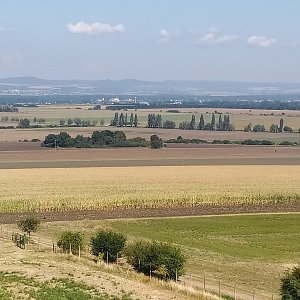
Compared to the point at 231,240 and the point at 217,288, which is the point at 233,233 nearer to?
the point at 231,240

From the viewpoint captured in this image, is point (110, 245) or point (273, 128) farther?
point (273, 128)

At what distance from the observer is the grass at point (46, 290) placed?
24.7 meters

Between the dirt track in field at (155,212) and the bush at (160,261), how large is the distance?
19909mm

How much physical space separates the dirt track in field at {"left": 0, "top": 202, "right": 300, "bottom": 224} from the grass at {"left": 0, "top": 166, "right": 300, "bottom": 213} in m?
1.33

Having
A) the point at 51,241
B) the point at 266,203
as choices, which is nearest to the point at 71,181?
the point at 266,203

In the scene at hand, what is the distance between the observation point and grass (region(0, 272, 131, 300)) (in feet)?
81.0

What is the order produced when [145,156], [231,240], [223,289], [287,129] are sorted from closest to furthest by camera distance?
[223,289], [231,240], [145,156], [287,129]

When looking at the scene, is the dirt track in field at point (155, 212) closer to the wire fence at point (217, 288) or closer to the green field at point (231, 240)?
the green field at point (231, 240)

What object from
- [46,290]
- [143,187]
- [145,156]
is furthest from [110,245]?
[145,156]

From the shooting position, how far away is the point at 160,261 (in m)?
29.5

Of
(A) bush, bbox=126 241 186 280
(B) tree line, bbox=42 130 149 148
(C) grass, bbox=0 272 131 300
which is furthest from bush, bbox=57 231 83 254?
(B) tree line, bbox=42 130 149 148

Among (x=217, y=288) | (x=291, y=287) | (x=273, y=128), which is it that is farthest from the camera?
(x=273, y=128)

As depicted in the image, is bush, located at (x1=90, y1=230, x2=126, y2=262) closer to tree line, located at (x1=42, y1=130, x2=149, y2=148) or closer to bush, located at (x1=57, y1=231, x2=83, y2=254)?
bush, located at (x1=57, y1=231, x2=83, y2=254)

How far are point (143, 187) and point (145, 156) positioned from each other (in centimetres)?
3198
